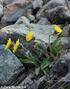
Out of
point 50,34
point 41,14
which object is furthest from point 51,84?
point 41,14

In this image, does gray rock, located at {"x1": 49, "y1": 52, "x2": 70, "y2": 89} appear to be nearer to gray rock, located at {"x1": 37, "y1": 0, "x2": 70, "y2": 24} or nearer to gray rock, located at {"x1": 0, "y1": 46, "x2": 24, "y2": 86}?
gray rock, located at {"x1": 0, "y1": 46, "x2": 24, "y2": 86}

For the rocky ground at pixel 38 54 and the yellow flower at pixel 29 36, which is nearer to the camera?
the rocky ground at pixel 38 54

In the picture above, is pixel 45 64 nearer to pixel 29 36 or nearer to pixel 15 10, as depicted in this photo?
pixel 29 36

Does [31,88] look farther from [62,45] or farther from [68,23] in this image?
[68,23]

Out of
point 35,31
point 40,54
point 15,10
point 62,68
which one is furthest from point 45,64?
point 15,10

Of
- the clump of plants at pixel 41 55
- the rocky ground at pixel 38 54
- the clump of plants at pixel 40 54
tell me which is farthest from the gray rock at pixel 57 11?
the clump of plants at pixel 41 55

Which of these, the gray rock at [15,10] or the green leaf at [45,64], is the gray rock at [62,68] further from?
the gray rock at [15,10]

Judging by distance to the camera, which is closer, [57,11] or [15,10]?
[57,11]

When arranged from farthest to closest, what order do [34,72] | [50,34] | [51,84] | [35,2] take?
[35,2], [50,34], [34,72], [51,84]
